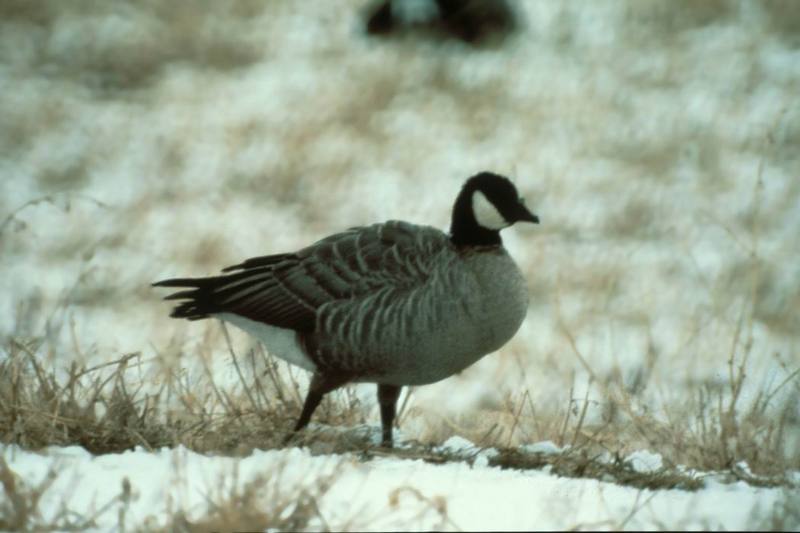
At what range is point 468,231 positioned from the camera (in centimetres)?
591

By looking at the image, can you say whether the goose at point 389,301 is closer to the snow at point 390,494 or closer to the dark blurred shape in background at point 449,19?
the snow at point 390,494

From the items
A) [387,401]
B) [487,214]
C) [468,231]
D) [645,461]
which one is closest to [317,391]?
[387,401]

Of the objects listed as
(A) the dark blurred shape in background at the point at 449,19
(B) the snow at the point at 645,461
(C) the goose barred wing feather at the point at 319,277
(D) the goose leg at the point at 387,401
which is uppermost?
(A) the dark blurred shape in background at the point at 449,19

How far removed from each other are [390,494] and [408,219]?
734cm

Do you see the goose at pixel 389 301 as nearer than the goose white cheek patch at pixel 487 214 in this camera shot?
Yes

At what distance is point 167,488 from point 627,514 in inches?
55.0

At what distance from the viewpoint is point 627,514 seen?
382cm

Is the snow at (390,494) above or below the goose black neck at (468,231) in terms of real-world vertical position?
below

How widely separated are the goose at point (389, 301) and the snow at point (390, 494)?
2.84 ft

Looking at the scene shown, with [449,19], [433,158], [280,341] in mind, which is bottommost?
[280,341]

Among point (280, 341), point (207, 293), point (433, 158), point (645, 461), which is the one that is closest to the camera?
point (645, 461)

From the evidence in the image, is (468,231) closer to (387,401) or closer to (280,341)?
(387,401)

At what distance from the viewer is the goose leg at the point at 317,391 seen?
18.0ft

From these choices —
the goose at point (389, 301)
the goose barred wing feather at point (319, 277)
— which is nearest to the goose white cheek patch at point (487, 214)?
the goose at point (389, 301)
